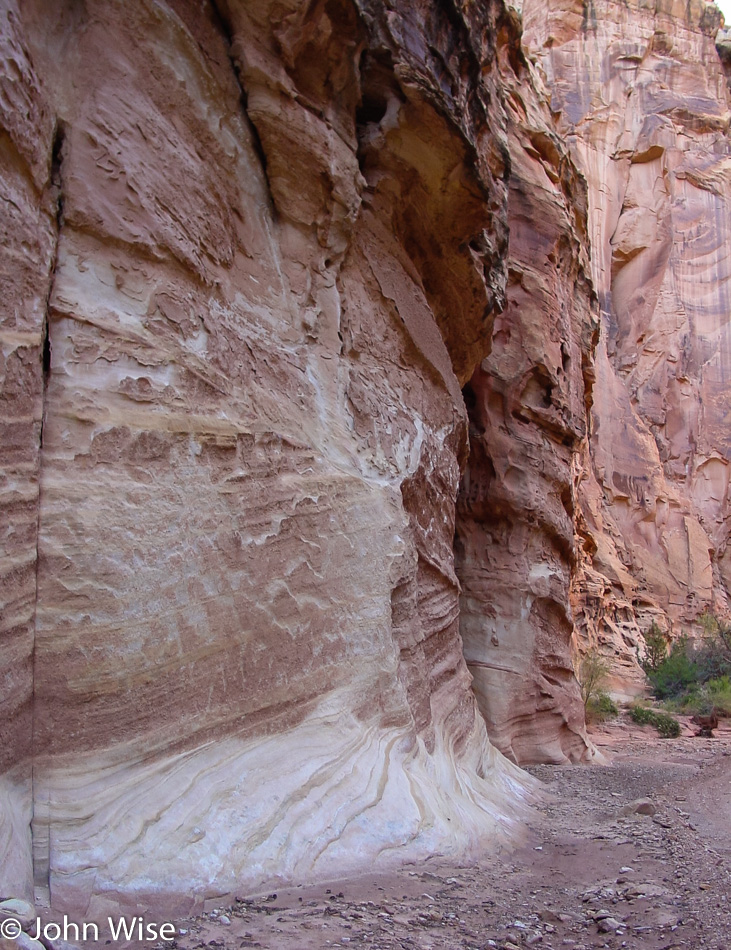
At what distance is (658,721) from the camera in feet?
→ 43.6

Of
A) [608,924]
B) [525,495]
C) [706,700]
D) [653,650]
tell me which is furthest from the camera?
[653,650]

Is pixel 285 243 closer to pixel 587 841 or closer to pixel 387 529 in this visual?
pixel 387 529

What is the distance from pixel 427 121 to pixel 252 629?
4.14 meters

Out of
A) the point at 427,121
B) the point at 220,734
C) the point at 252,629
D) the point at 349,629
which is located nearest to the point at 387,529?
the point at 349,629

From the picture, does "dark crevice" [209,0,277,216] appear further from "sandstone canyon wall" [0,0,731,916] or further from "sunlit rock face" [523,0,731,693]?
"sunlit rock face" [523,0,731,693]

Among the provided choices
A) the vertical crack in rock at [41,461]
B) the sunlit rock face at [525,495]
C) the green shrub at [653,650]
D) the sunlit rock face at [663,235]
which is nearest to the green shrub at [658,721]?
the sunlit rock face at [525,495]

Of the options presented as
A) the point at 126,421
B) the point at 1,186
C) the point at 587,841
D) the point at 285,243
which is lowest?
the point at 587,841

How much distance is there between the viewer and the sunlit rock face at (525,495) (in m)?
9.33

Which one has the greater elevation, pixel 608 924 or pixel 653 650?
pixel 608 924

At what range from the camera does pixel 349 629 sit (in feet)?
14.9

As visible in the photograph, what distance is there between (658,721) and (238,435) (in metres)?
11.6

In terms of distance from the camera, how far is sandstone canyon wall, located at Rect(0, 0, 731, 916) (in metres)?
3.27

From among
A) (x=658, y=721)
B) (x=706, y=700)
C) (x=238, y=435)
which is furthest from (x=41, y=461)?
(x=706, y=700)

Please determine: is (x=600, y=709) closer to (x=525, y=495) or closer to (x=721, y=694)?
(x=721, y=694)
